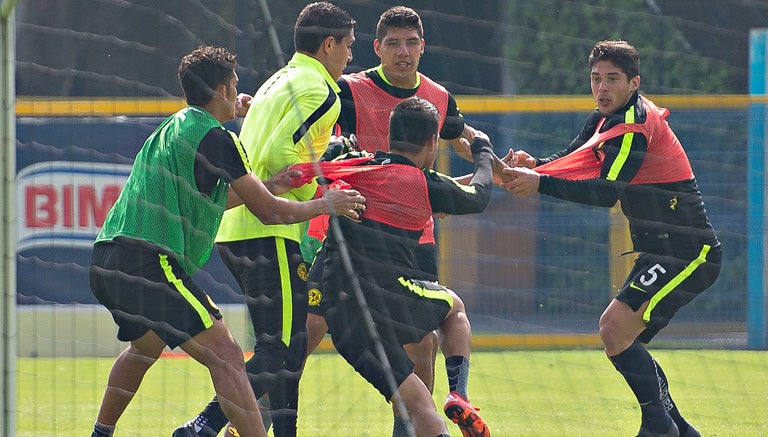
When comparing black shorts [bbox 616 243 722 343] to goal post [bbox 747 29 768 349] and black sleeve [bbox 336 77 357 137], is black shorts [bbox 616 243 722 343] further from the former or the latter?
goal post [bbox 747 29 768 349]

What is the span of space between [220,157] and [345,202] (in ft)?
1.64

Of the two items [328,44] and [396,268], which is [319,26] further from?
[396,268]

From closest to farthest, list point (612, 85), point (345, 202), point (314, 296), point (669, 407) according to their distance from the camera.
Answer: point (345, 202)
point (314, 296)
point (669, 407)
point (612, 85)

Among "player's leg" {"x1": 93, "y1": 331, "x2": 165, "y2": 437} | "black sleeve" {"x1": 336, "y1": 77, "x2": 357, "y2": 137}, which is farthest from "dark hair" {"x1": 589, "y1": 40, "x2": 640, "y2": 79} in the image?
"player's leg" {"x1": 93, "y1": 331, "x2": 165, "y2": 437}

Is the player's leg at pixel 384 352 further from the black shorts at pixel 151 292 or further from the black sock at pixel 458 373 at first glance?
the black shorts at pixel 151 292

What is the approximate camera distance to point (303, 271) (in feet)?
17.1

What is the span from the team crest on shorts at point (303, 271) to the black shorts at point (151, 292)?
1.83 ft

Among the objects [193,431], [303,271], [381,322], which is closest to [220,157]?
[303,271]

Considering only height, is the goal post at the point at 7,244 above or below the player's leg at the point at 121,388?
above

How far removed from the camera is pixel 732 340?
9.68m

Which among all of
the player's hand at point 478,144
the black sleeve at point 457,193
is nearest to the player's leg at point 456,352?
the black sleeve at point 457,193

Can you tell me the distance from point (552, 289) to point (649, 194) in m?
4.06

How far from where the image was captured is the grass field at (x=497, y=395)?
21.5 ft

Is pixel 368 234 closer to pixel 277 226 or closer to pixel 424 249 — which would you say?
pixel 277 226
